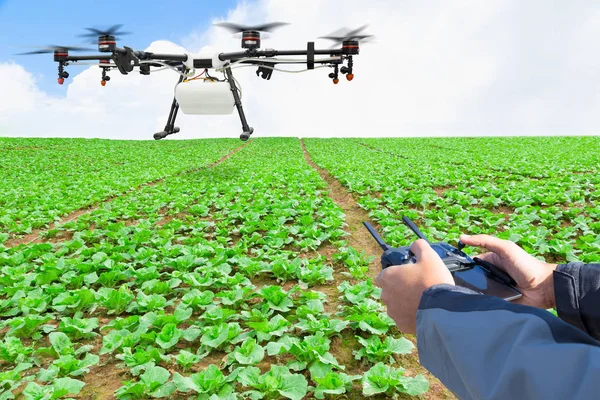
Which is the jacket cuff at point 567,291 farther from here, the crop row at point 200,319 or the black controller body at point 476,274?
the crop row at point 200,319

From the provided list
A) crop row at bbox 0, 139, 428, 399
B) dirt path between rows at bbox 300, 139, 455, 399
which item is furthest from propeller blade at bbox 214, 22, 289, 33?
crop row at bbox 0, 139, 428, 399

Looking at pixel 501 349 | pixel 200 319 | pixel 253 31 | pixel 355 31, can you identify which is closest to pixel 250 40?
pixel 253 31

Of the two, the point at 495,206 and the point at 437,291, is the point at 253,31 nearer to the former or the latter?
the point at 495,206

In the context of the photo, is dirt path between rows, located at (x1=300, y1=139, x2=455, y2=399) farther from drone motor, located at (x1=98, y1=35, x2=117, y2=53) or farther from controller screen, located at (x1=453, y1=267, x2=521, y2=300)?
drone motor, located at (x1=98, y1=35, x2=117, y2=53)

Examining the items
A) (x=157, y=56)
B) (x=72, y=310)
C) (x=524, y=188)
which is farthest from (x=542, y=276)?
(x=157, y=56)

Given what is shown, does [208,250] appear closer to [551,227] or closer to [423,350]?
[423,350]

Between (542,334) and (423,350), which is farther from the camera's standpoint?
(423,350)

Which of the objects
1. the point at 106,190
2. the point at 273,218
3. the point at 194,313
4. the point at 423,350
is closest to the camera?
the point at 423,350
